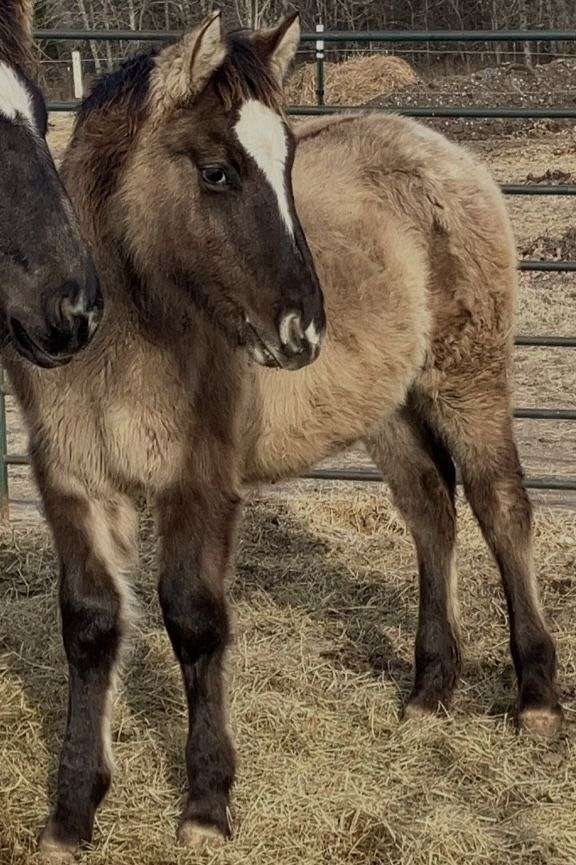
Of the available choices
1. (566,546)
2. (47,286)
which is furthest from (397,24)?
(47,286)

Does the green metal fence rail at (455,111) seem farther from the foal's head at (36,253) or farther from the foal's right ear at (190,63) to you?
the foal's head at (36,253)

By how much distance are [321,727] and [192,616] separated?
0.88 metres

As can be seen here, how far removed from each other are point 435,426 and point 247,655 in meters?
1.08

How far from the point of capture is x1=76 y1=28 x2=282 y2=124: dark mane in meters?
3.20

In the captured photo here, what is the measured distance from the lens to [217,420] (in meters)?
3.42

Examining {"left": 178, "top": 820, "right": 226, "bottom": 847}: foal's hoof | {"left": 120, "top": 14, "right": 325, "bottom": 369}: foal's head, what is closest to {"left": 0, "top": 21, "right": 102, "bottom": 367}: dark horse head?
{"left": 120, "top": 14, "right": 325, "bottom": 369}: foal's head

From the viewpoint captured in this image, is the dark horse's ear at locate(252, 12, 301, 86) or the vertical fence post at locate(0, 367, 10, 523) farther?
the vertical fence post at locate(0, 367, 10, 523)

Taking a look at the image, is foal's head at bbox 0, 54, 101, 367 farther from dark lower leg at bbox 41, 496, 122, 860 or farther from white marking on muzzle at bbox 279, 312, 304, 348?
dark lower leg at bbox 41, 496, 122, 860

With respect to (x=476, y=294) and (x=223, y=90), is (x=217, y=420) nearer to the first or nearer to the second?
(x=223, y=90)

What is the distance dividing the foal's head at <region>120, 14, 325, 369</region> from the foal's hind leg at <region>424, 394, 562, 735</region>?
4.23 ft

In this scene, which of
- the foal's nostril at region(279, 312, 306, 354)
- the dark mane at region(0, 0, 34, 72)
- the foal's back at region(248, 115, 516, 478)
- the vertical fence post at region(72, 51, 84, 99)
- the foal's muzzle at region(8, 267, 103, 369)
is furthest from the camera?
the vertical fence post at region(72, 51, 84, 99)

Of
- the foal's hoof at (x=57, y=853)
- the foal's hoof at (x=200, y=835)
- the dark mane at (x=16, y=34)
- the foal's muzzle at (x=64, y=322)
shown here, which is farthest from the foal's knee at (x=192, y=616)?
the dark mane at (x=16, y=34)

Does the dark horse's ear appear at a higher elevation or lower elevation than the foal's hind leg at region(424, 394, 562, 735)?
higher

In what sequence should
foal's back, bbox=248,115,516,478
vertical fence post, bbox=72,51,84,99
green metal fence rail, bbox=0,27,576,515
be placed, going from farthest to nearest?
vertical fence post, bbox=72,51,84,99
green metal fence rail, bbox=0,27,576,515
foal's back, bbox=248,115,516,478
